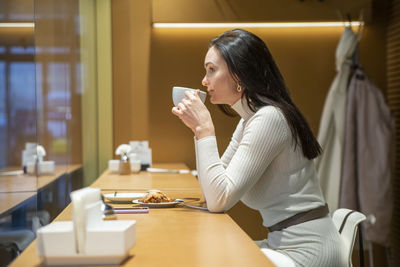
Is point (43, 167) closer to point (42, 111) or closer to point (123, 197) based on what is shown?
point (42, 111)

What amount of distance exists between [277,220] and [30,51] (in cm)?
99

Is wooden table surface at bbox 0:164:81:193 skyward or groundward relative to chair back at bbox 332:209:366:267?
skyward

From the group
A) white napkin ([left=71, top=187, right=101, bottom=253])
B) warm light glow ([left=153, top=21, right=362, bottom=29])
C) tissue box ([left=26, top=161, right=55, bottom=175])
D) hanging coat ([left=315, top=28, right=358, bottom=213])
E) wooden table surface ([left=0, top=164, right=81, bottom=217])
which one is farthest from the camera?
warm light glow ([left=153, top=21, right=362, bottom=29])

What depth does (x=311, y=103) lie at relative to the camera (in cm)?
432

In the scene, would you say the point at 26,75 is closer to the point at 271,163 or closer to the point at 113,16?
the point at 271,163

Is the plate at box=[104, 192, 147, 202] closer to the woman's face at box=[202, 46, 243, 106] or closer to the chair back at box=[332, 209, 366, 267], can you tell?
the woman's face at box=[202, 46, 243, 106]

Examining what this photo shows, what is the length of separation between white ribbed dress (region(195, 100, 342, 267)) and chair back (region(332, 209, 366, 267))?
4cm

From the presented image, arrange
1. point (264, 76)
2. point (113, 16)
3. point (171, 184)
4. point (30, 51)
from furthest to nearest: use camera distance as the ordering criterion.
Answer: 1. point (113, 16)
2. point (171, 184)
3. point (264, 76)
4. point (30, 51)

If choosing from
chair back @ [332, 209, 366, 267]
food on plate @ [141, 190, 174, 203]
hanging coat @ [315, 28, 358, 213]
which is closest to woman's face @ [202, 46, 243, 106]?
food on plate @ [141, 190, 174, 203]

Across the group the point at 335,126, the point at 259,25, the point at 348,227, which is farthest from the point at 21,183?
the point at 259,25

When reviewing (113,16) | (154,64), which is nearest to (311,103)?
(154,64)

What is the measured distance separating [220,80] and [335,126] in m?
2.28

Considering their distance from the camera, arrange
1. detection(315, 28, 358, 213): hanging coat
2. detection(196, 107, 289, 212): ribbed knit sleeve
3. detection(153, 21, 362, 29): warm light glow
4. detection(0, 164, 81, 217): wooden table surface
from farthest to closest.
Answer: detection(153, 21, 362, 29): warm light glow, detection(315, 28, 358, 213): hanging coat, detection(196, 107, 289, 212): ribbed knit sleeve, detection(0, 164, 81, 217): wooden table surface

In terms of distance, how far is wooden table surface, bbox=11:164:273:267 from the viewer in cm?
105
